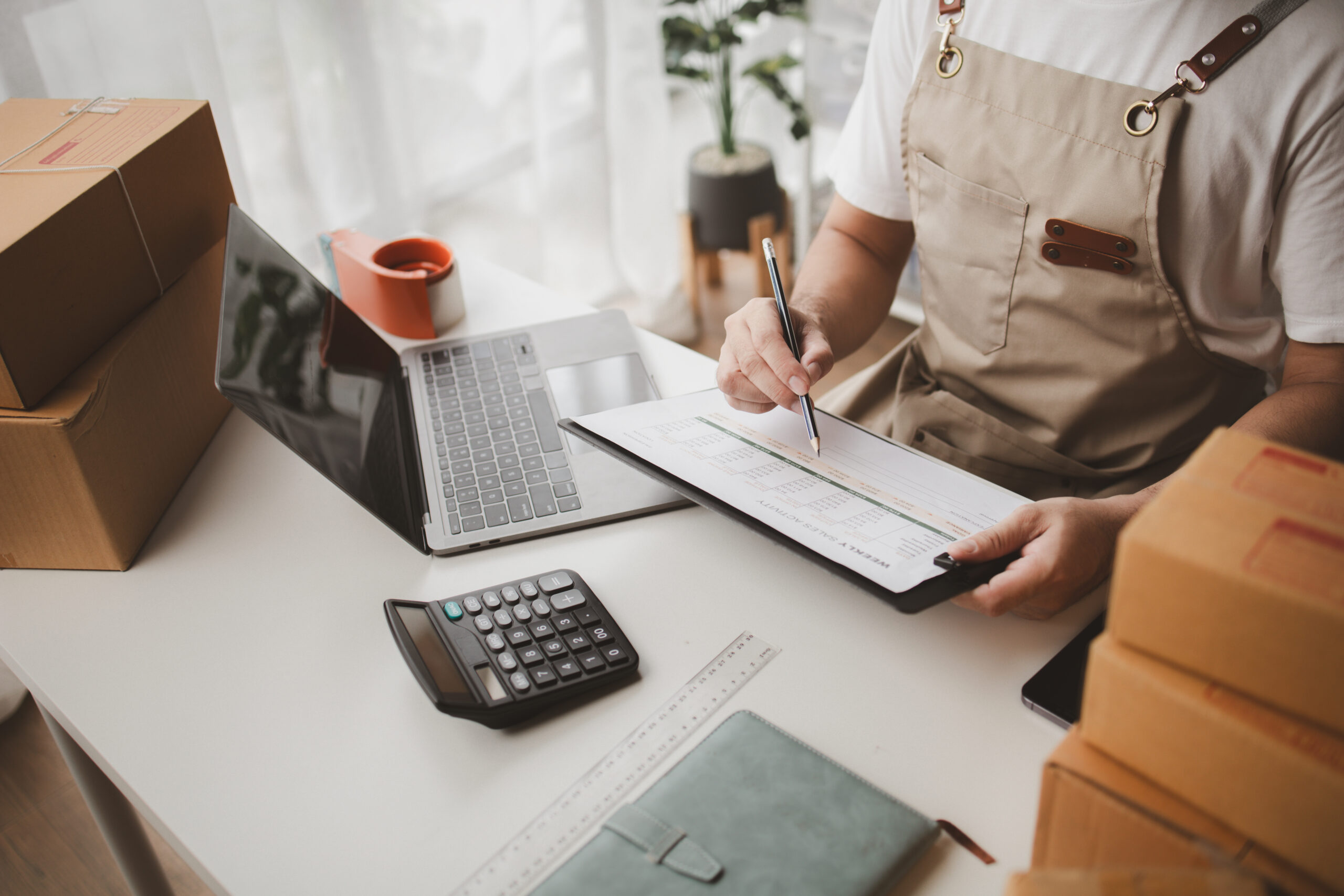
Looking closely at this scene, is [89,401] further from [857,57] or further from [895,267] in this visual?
[857,57]

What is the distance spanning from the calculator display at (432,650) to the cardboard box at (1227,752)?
42cm

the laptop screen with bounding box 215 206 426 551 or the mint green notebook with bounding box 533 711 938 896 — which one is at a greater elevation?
the laptop screen with bounding box 215 206 426 551

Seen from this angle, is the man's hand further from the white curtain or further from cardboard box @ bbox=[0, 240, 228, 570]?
the white curtain

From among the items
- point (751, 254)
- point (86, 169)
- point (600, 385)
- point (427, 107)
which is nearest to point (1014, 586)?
point (600, 385)

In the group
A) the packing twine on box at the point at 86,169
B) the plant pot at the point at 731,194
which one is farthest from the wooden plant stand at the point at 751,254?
the packing twine on box at the point at 86,169

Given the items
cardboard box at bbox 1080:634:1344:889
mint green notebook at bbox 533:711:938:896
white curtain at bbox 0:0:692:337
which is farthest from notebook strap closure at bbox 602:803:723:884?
white curtain at bbox 0:0:692:337

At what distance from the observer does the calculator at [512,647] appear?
2.18 ft

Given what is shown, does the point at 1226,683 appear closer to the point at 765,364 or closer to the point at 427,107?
the point at 765,364

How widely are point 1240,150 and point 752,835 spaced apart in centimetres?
72

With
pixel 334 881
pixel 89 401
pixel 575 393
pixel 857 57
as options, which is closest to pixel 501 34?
pixel 857 57

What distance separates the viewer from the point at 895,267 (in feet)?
3.91

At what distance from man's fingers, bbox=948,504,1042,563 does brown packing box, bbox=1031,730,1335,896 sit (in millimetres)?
221

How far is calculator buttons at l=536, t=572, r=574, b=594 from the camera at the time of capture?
76 centimetres

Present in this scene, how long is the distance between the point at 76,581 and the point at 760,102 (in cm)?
245
